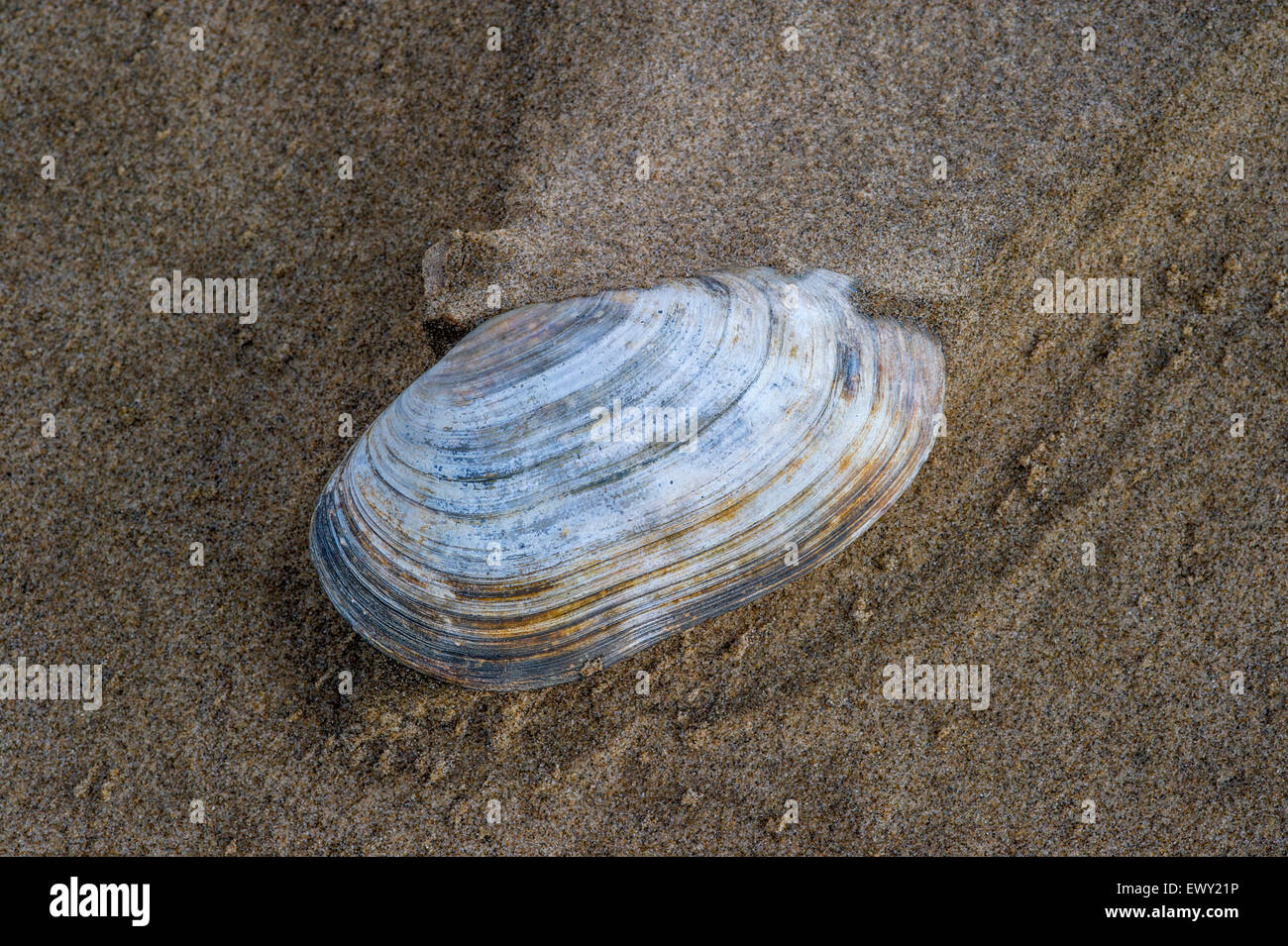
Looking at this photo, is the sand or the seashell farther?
the sand

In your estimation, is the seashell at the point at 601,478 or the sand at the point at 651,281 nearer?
the seashell at the point at 601,478

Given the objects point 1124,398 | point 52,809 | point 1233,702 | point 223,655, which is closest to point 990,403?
point 1124,398

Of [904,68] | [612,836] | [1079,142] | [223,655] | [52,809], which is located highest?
[904,68]

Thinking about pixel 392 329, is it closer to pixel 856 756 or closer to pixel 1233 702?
pixel 856 756

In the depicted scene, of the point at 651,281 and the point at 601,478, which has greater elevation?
the point at 651,281
